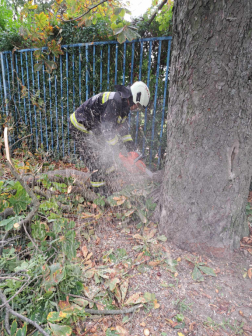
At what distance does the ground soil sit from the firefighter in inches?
50.7

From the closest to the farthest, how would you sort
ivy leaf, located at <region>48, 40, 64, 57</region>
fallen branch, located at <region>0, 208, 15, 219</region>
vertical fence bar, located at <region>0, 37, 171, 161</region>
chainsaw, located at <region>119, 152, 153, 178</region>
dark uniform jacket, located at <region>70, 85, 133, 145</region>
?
fallen branch, located at <region>0, 208, 15, 219</region> → dark uniform jacket, located at <region>70, 85, 133, 145</region> → chainsaw, located at <region>119, 152, 153, 178</region> → vertical fence bar, located at <region>0, 37, 171, 161</region> → ivy leaf, located at <region>48, 40, 64, 57</region>

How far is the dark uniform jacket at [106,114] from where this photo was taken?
116 inches

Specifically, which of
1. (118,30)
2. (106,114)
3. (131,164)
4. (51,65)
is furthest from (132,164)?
(51,65)

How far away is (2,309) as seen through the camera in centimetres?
149

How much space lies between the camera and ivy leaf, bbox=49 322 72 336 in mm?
1315

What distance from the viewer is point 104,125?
3027mm

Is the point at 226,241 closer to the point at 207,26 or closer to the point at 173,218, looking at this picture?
the point at 173,218

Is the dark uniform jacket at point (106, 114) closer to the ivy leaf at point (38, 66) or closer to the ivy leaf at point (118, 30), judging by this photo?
the ivy leaf at point (118, 30)

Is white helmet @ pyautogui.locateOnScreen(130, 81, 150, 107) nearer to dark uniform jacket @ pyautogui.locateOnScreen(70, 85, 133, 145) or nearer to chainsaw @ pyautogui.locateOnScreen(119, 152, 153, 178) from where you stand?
dark uniform jacket @ pyautogui.locateOnScreen(70, 85, 133, 145)

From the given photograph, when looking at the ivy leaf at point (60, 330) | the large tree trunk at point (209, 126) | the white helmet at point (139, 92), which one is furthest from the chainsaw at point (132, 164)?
the ivy leaf at point (60, 330)

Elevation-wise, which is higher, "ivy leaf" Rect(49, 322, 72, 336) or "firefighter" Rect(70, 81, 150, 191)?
"firefighter" Rect(70, 81, 150, 191)

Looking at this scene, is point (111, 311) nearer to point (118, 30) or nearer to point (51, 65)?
point (118, 30)

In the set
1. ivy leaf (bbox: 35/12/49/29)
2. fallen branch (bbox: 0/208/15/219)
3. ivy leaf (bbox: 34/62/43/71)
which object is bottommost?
fallen branch (bbox: 0/208/15/219)

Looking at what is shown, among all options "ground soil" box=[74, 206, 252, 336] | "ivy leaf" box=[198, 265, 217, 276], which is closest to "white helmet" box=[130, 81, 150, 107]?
"ground soil" box=[74, 206, 252, 336]
